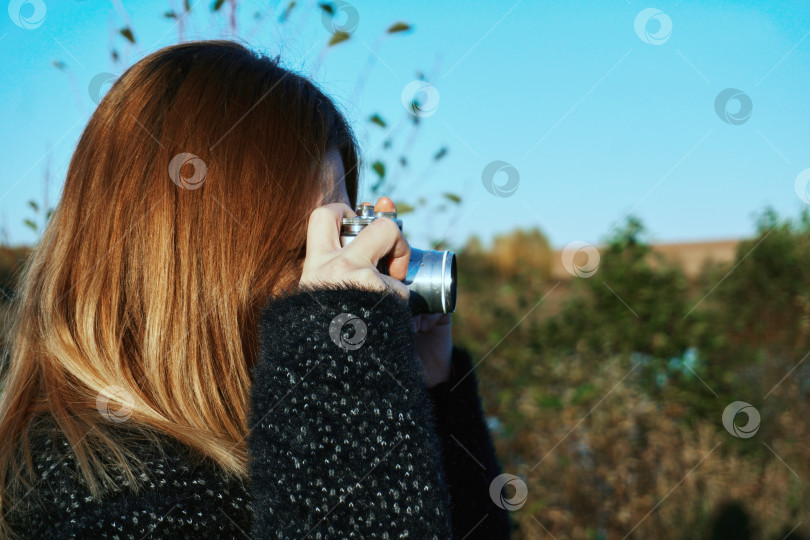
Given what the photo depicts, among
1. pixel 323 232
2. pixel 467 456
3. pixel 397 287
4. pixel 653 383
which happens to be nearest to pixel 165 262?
pixel 323 232

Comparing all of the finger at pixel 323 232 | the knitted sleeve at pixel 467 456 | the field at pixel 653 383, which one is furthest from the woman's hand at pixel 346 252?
the field at pixel 653 383

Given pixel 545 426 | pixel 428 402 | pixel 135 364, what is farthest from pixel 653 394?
pixel 135 364

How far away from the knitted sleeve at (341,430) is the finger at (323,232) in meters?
0.11

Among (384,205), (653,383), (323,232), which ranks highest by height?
(653,383)

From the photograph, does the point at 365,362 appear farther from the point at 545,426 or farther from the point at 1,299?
the point at 545,426

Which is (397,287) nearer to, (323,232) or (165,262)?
(323,232)

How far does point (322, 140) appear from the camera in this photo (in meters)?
1.20

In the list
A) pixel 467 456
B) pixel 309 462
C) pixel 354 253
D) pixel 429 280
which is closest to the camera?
pixel 309 462

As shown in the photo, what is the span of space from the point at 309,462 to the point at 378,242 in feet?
1.23

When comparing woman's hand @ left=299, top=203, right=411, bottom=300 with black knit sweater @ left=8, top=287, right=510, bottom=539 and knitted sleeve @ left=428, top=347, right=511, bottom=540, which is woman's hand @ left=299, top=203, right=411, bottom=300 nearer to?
black knit sweater @ left=8, top=287, right=510, bottom=539

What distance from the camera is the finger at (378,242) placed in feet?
3.32

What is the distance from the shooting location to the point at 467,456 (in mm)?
1320

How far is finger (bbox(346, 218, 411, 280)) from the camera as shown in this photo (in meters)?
1.01

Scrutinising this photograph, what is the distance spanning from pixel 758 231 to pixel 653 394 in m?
1.27
